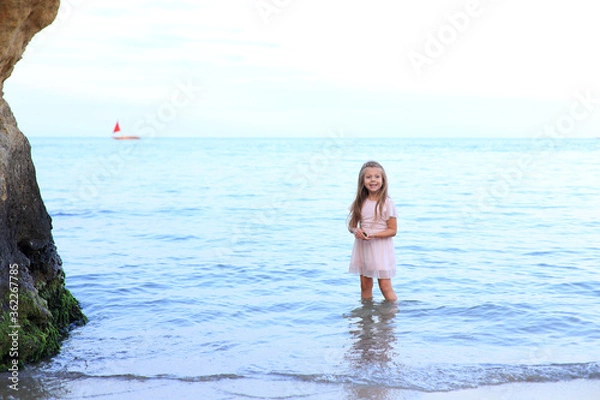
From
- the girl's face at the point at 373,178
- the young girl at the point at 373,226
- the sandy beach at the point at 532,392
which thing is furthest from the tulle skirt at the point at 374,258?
the sandy beach at the point at 532,392

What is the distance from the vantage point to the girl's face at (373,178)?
6488 millimetres

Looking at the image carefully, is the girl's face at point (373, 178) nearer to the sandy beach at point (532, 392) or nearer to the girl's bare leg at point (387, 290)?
the girl's bare leg at point (387, 290)

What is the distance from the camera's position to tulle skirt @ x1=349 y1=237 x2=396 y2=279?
6.61 meters

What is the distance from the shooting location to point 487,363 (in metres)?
4.95

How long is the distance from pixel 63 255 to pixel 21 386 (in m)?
5.58

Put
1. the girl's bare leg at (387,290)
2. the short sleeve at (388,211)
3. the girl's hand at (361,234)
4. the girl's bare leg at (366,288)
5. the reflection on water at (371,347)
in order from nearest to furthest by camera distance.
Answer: the reflection on water at (371,347)
the girl's hand at (361,234)
the short sleeve at (388,211)
the girl's bare leg at (387,290)
the girl's bare leg at (366,288)

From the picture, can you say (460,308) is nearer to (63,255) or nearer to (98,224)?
(63,255)

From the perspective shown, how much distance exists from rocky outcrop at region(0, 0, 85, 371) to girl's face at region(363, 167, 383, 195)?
3.01 metres

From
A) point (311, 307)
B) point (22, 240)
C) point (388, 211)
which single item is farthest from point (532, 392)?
point (22, 240)

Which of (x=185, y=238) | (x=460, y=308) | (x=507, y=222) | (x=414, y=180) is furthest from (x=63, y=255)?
(x=414, y=180)

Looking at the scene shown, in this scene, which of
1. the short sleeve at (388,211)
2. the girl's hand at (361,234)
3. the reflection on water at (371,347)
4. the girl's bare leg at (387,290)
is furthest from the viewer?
the girl's bare leg at (387,290)

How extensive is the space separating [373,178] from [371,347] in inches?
71.2

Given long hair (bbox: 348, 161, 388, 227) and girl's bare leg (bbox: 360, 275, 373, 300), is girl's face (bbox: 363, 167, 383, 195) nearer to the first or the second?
long hair (bbox: 348, 161, 388, 227)

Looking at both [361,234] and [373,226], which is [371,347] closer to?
[361,234]
